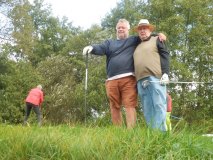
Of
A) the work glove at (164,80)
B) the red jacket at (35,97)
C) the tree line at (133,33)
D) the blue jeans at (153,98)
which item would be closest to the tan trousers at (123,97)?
the blue jeans at (153,98)

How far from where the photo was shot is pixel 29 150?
3.65 m

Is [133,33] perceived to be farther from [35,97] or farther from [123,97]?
[123,97]

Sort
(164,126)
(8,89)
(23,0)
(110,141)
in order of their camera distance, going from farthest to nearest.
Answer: (8,89) → (23,0) → (164,126) → (110,141)

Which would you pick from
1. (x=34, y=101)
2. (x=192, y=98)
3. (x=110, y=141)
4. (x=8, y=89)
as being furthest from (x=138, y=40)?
(x=8, y=89)

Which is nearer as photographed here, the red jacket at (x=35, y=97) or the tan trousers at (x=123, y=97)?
the tan trousers at (x=123, y=97)

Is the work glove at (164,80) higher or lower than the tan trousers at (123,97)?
higher

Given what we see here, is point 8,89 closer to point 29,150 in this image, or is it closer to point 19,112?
point 19,112

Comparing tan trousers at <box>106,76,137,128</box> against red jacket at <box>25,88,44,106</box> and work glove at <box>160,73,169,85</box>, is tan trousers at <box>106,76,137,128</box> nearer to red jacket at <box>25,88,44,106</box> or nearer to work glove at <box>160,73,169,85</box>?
work glove at <box>160,73,169,85</box>

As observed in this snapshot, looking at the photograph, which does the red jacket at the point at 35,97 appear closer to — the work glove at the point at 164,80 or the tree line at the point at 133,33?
the tree line at the point at 133,33

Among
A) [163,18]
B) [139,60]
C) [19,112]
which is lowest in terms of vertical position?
[19,112]

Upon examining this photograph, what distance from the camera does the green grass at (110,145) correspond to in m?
3.41

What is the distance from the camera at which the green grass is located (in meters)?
3.41

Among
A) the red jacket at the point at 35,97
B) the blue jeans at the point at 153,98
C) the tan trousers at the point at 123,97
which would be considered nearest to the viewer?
the blue jeans at the point at 153,98

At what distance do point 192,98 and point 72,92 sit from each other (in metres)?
9.17
